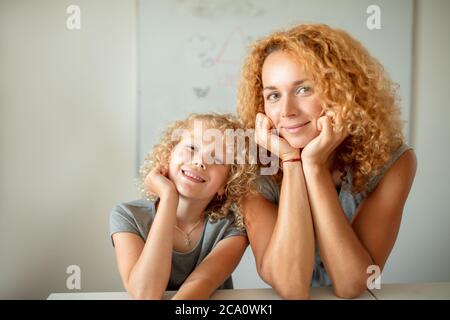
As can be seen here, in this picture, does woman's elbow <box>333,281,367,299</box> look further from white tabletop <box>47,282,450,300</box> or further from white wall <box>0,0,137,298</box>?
white wall <box>0,0,137,298</box>

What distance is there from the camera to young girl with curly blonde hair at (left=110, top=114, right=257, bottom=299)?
723 mm

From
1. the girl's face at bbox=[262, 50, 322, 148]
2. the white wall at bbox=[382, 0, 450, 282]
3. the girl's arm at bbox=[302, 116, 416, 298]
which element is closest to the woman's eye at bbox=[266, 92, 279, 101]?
the girl's face at bbox=[262, 50, 322, 148]

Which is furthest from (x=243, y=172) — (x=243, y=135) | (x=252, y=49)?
(x=252, y=49)

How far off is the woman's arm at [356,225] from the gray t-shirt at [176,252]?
201mm

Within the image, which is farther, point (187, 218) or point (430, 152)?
point (430, 152)

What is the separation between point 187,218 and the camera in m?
0.92

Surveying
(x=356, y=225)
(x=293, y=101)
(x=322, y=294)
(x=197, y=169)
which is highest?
(x=293, y=101)

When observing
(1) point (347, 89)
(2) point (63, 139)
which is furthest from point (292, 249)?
(2) point (63, 139)

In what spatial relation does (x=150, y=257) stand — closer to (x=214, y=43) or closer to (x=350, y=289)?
(x=350, y=289)

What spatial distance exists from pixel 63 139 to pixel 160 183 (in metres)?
0.62

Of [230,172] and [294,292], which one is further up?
[230,172]

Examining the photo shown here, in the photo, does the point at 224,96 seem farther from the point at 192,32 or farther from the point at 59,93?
the point at 59,93

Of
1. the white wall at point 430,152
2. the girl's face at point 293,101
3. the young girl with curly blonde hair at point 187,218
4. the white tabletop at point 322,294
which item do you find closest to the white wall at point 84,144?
the white wall at point 430,152

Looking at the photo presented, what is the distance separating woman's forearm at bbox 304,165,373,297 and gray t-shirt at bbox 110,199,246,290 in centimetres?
19
